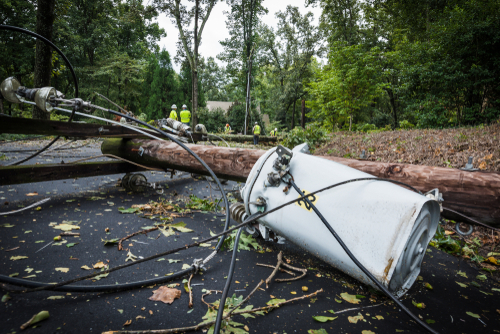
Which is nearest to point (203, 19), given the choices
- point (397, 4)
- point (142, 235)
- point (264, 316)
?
point (397, 4)

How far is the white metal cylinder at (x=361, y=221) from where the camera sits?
1.26 meters

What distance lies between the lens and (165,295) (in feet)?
5.05

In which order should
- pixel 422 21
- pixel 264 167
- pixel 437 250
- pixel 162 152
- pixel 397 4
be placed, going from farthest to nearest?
pixel 397 4
pixel 422 21
pixel 162 152
pixel 437 250
pixel 264 167

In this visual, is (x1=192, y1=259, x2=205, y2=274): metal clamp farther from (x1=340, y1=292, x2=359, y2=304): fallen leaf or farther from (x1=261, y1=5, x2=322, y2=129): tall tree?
(x1=261, y1=5, x2=322, y2=129): tall tree

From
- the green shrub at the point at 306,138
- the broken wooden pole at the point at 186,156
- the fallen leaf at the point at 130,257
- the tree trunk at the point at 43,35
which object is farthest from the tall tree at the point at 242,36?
the fallen leaf at the point at 130,257

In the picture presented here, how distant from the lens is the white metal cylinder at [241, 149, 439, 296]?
4.13 ft

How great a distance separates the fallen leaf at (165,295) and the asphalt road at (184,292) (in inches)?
1.1

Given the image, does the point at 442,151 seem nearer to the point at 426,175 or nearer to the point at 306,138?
the point at 426,175

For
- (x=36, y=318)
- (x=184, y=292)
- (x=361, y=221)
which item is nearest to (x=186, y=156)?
(x=184, y=292)

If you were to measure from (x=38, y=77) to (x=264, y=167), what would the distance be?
7599mm

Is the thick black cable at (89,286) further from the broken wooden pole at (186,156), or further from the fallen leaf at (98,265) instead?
the broken wooden pole at (186,156)

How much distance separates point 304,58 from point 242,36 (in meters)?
8.37

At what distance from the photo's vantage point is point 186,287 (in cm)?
165

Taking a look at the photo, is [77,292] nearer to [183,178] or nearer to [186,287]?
[186,287]
